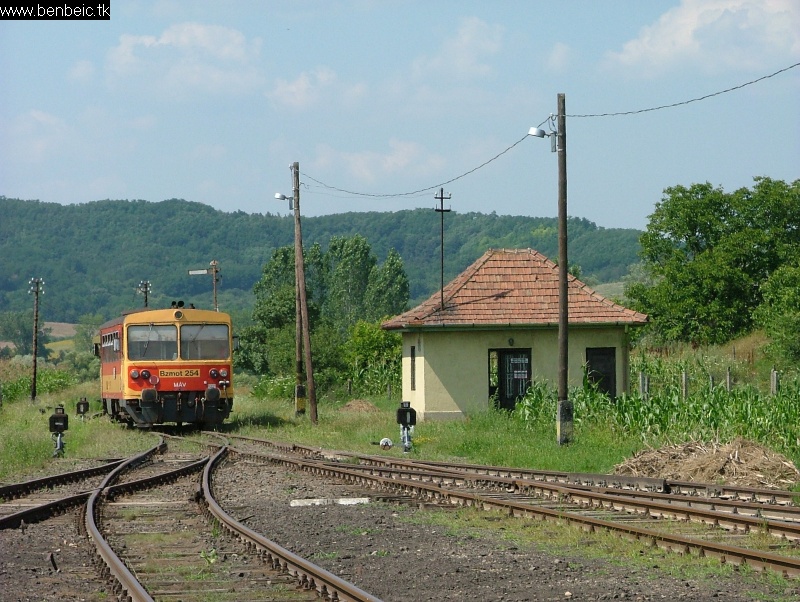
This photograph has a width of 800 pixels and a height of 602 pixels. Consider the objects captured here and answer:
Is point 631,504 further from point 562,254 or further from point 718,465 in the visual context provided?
point 562,254

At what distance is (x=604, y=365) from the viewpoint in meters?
30.8

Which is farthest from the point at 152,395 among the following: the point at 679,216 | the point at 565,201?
the point at 679,216

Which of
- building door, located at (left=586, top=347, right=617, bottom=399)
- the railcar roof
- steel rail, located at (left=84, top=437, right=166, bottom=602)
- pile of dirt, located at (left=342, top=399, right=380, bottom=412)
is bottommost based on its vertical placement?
pile of dirt, located at (left=342, top=399, right=380, bottom=412)

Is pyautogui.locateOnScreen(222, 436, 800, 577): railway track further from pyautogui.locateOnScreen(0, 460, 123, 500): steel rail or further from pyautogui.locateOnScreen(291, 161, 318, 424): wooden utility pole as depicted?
pyautogui.locateOnScreen(291, 161, 318, 424): wooden utility pole

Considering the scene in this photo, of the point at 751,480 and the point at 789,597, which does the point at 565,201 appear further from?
the point at 789,597

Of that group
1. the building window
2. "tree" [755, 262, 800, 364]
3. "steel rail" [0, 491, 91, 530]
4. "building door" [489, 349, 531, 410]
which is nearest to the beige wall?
"building door" [489, 349, 531, 410]

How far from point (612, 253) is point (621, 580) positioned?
185475 millimetres

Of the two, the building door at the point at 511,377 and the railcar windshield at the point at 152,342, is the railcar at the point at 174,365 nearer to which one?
the railcar windshield at the point at 152,342

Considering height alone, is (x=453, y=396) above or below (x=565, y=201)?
below

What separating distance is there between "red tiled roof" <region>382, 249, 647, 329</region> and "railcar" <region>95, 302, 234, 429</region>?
5253mm

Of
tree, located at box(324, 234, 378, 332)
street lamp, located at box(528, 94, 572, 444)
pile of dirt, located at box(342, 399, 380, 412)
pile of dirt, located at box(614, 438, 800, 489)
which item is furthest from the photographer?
tree, located at box(324, 234, 378, 332)

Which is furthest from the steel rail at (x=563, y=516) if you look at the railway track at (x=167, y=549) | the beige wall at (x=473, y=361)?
the beige wall at (x=473, y=361)

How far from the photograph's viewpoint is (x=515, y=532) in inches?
435

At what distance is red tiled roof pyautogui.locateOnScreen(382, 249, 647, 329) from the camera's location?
30281mm
